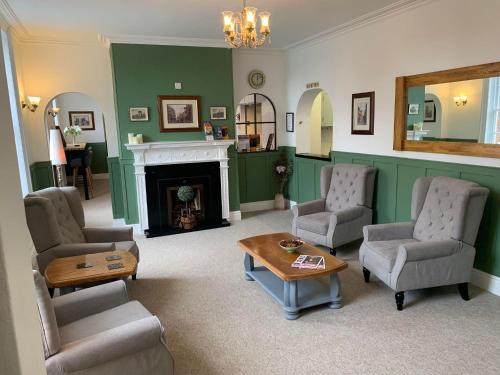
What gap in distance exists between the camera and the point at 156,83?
5691 millimetres

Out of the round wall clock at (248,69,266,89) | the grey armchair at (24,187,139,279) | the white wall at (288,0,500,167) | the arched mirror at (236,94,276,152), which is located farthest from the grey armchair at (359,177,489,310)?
the round wall clock at (248,69,266,89)

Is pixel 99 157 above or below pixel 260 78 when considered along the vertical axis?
below

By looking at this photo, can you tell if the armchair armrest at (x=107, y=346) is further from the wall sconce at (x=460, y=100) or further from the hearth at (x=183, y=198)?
the hearth at (x=183, y=198)

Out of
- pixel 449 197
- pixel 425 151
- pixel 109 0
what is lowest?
pixel 449 197

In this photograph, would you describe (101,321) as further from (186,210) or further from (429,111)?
(429,111)

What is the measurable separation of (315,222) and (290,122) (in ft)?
9.06

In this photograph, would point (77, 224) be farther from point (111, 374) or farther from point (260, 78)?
point (260, 78)

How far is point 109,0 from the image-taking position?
12.7ft

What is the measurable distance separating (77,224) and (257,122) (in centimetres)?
402

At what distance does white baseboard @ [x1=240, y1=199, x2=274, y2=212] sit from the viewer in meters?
6.95

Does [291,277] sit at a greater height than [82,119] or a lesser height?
lesser

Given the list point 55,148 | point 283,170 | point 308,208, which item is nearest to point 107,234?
point 55,148

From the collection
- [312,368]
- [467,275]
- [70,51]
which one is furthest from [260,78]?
[312,368]

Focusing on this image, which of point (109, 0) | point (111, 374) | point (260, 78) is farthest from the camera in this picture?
point (260, 78)
